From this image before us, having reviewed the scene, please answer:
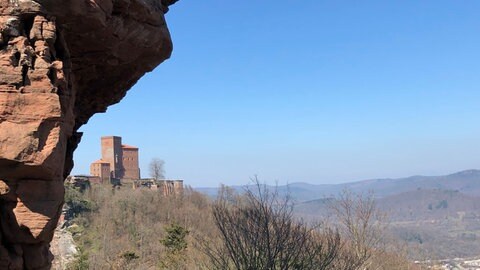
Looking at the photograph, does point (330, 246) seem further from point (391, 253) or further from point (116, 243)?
point (116, 243)

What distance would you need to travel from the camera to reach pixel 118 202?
7662cm

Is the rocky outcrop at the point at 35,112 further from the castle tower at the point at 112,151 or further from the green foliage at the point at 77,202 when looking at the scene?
the castle tower at the point at 112,151

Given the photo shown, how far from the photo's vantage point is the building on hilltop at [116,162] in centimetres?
8912

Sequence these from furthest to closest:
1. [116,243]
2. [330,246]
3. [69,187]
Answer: [69,187] → [116,243] → [330,246]

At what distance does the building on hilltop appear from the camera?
89125mm

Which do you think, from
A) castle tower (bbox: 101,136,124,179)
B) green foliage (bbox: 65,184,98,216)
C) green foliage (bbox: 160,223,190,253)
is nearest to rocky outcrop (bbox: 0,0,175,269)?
green foliage (bbox: 160,223,190,253)

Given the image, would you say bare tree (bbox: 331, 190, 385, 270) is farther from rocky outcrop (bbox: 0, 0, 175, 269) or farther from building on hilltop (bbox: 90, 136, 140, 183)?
building on hilltop (bbox: 90, 136, 140, 183)

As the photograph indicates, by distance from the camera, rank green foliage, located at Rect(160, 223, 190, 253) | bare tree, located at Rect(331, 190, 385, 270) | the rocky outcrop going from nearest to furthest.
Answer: the rocky outcrop → bare tree, located at Rect(331, 190, 385, 270) → green foliage, located at Rect(160, 223, 190, 253)

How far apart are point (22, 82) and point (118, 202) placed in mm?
72209

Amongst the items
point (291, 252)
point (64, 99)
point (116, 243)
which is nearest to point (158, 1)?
A: point (64, 99)

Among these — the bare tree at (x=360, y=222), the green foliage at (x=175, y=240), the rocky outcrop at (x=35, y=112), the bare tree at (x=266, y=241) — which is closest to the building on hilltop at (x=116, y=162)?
the green foliage at (x=175, y=240)

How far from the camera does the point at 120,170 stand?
95875mm

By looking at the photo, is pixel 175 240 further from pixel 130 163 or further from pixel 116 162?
pixel 130 163

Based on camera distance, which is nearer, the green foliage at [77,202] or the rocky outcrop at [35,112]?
the rocky outcrop at [35,112]
